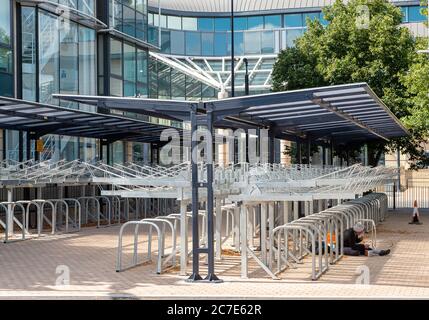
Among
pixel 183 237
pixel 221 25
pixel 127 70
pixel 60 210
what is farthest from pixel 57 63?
pixel 221 25

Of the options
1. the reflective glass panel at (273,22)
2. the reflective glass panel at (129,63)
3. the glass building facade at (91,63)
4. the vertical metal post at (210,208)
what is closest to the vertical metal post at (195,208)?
the vertical metal post at (210,208)

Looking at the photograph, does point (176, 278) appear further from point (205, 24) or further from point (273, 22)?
point (273, 22)

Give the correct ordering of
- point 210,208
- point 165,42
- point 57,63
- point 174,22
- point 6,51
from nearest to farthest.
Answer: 1. point 210,208
2. point 6,51
3. point 57,63
4. point 165,42
5. point 174,22

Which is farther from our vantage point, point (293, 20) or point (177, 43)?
point (293, 20)

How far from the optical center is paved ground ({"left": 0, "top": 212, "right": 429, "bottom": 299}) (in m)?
9.72

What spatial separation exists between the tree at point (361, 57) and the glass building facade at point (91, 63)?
1.91 metres

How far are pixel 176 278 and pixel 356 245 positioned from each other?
4332mm

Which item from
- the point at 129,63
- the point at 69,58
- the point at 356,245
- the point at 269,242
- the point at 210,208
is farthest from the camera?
the point at 129,63

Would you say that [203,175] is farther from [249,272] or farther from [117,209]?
[117,209]

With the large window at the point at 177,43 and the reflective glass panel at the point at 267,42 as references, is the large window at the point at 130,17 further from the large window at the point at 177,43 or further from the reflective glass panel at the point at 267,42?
the reflective glass panel at the point at 267,42

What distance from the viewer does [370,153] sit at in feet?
90.1

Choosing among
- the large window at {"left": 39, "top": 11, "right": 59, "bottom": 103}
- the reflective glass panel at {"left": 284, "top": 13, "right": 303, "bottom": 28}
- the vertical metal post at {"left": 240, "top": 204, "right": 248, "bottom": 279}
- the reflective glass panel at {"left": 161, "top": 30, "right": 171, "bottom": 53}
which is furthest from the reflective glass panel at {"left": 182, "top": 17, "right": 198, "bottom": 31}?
the vertical metal post at {"left": 240, "top": 204, "right": 248, "bottom": 279}

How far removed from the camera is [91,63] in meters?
26.6

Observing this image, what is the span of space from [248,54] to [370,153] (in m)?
17.3
